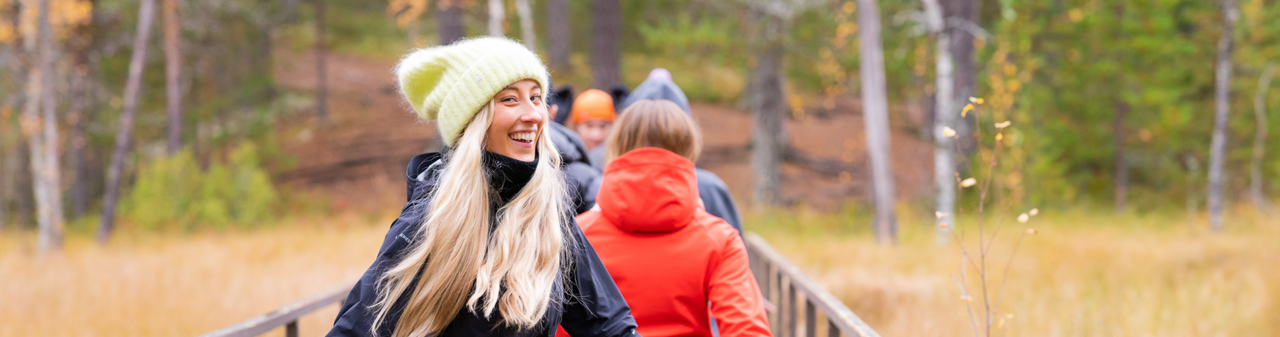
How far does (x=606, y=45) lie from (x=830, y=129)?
Answer: 13.6 metres

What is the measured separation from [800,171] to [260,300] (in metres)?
14.0

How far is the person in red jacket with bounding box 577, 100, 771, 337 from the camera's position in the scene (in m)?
2.20

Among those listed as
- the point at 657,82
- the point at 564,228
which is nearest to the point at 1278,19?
the point at 657,82

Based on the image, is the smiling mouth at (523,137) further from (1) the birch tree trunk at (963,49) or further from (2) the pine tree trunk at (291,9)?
(2) the pine tree trunk at (291,9)

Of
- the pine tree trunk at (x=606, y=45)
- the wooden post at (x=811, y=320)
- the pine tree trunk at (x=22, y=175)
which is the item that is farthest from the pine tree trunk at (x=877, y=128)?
the pine tree trunk at (x=22, y=175)

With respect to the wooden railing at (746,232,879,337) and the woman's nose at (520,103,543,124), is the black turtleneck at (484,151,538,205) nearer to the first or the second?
the woman's nose at (520,103,543,124)

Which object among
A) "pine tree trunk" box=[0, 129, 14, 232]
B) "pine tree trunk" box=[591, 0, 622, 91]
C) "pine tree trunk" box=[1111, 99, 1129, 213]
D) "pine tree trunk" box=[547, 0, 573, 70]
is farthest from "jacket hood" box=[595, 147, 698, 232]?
"pine tree trunk" box=[0, 129, 14, 232]

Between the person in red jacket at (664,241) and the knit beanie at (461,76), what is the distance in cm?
62

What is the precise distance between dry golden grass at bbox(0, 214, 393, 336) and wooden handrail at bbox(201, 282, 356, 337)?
5.91 feet

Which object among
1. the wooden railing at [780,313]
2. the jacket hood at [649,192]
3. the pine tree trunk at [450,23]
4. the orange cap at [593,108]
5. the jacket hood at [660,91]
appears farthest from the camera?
the pine tree trunk at [450,23]

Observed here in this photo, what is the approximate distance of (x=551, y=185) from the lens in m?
1.70

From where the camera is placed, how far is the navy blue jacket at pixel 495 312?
1487 mm

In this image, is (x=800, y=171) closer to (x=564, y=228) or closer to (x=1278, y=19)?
(x=1278, y=19)

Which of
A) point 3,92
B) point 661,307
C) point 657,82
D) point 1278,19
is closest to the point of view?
point 661,307
